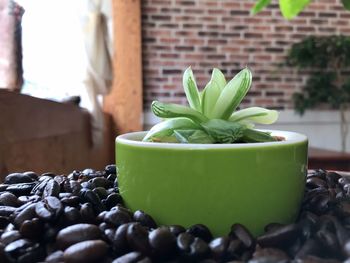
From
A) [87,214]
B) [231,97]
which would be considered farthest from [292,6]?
[87,214]

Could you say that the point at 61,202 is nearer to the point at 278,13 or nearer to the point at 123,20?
the point at 123,20

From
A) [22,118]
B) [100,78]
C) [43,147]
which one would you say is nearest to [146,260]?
[22,118]

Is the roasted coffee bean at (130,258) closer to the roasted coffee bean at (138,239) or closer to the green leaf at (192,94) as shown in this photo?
the roasted coffee bean at (138,239)

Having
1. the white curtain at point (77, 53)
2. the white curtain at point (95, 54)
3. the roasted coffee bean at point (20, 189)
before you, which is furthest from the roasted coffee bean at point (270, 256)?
the white curtain at point (95, 54)

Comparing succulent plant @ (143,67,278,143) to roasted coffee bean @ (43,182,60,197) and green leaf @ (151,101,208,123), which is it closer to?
green leaf @ (151,101,208,123)

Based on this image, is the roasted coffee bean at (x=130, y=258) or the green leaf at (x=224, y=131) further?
the green leaf at (x=224, y=131)

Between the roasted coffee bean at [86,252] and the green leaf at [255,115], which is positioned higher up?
the green leaf at [255,115]

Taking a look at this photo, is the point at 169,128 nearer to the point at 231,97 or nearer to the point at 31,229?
the point at 231,97
